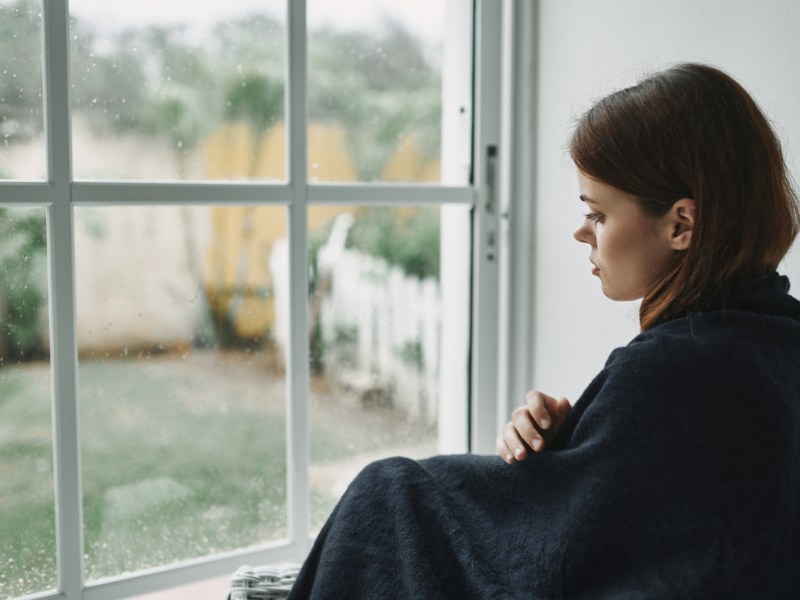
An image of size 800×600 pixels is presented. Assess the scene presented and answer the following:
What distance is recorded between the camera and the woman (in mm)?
906

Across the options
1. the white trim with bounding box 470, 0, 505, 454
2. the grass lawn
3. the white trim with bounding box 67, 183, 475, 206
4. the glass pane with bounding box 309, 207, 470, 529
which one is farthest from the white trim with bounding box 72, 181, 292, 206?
the white trim with bounding box 470, 0, 505, 454

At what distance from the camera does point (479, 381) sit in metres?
1.79

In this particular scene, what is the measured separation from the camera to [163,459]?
1.50 meters

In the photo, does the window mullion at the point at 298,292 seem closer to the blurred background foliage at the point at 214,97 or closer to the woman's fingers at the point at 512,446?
the blurred background foliage at the point at 214,97

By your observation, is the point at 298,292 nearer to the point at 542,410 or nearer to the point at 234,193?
the point at 234,193

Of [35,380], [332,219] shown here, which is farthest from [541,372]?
[35,380]

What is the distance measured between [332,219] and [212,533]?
1.98 feet

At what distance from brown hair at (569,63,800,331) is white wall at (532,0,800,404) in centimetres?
26

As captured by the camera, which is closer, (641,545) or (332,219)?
(641,545)

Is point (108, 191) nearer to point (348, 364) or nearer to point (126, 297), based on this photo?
point (126, 297)

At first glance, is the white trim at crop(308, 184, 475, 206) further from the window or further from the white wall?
the white wall

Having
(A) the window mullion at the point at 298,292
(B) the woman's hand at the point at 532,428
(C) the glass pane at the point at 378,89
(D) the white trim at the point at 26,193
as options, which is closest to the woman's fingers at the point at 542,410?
(B) the woman's hand at the point at 532,428

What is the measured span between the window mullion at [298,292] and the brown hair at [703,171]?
2.10ft

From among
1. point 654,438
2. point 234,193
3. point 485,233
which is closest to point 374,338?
point 485,233
